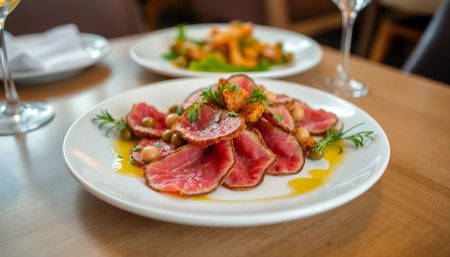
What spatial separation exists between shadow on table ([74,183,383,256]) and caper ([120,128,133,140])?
0.68 ft

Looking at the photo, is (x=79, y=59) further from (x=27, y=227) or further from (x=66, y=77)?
(x=27, y=227)

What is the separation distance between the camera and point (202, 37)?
1.84m

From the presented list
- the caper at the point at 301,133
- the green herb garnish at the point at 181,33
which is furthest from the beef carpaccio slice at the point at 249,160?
the green herb garnish at the point at 181,33

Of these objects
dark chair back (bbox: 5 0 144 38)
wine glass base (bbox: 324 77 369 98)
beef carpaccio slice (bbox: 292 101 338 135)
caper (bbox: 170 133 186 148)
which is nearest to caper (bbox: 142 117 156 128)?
caper (bbox: 170 133 186 148)

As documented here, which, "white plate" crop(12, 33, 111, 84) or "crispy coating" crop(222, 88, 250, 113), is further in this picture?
"white plate" crop(12, 33, 111, 84)

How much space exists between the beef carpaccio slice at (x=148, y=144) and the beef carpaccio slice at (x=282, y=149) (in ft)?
0.61

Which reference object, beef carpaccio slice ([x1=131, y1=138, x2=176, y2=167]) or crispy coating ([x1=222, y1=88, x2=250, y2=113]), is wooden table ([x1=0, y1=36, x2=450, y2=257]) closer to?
beef carpaccio slice ([x1=131, y1=138, x2=176, y2=167])

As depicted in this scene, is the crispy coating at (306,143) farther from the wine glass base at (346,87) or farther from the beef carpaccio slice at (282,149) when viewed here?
the wine glass base at (346,87)

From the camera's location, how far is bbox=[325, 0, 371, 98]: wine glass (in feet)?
4.25

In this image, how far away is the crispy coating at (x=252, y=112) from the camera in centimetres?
81

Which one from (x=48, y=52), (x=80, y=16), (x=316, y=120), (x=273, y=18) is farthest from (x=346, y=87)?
(x=273, y=18)

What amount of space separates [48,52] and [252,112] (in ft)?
3.09

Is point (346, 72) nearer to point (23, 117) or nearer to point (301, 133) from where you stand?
point (301, 133)

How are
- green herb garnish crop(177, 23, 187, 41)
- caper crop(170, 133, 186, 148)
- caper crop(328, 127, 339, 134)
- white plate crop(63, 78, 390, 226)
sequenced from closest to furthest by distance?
white plate crop(63, 78, 390, 226) < caper crop(170, 133, 186, 148) < caper crop(328, 127, 339, 134) < green herb garnish crop(177, 23, 187, 41)
